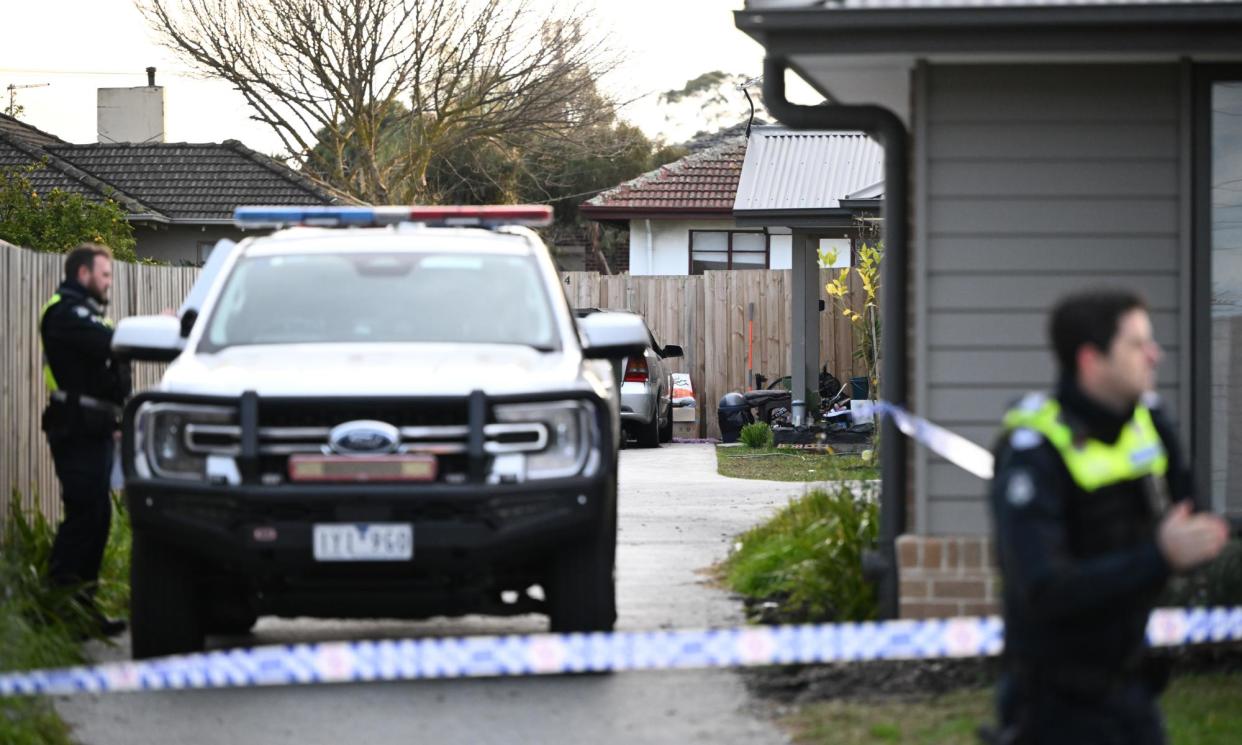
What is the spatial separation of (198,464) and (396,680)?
4.05 ft

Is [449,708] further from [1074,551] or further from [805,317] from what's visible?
[805,317]

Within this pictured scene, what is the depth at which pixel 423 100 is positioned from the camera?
120 feet

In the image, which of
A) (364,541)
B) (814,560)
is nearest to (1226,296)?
(814,560)

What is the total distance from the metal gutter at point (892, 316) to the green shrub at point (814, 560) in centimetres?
31

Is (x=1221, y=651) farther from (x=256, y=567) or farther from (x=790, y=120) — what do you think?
(x=256, y=567)

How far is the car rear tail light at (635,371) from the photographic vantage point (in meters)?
21.9

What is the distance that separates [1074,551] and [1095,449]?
227mm

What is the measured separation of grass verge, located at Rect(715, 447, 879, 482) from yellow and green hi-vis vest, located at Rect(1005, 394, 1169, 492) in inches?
434

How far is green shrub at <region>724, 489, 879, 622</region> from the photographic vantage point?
8.73m

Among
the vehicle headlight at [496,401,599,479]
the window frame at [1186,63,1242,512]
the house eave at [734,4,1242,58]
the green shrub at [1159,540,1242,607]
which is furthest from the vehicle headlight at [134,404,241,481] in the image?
the window frame at [1186,63,1242,512]

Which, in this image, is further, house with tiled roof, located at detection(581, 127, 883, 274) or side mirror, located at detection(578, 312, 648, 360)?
house with tiled roof, located at detection(581, 127, 883, 274)

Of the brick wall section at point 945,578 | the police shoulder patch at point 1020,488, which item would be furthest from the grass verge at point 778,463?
the police shoulder patch at point 1020,488

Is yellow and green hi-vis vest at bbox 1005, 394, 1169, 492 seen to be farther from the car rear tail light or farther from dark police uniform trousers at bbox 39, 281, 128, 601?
the car rear tail light

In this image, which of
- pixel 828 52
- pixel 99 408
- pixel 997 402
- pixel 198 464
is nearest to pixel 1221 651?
pixel 997 402
